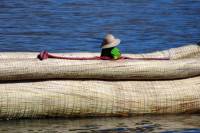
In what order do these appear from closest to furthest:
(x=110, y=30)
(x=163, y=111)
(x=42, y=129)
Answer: (x=42, y=129) < (x=163, y=111) < (x=110, y=30)

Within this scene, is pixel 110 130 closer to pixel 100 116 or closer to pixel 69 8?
pixel 100 116

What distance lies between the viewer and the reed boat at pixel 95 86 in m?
13.0

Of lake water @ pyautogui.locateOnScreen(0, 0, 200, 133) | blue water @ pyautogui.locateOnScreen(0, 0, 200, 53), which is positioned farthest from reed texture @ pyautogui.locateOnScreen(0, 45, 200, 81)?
blue water @ pyautogui.locateOnScreen(0, 0, 200, 53)

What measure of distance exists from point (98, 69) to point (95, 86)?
0.25 meters

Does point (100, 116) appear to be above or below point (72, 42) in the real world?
below

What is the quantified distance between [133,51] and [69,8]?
9597mm

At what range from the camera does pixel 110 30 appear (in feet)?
78.4

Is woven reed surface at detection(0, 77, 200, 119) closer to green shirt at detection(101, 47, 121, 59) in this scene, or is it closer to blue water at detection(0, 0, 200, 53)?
green shirt at detection(101, 47, 121, 59)

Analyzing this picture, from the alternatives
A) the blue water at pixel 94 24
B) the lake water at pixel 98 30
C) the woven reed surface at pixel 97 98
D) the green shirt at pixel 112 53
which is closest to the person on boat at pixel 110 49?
the green shirt at pixel 112 53

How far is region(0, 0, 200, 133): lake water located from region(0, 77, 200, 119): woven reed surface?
13 centimetres

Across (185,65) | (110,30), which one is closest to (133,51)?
(110,30)

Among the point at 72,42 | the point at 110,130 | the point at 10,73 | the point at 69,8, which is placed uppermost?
the point at 69,8

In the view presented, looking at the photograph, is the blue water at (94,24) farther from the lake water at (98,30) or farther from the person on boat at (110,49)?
the person on boat at (110,49)

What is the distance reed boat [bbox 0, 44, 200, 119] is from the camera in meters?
13.0
